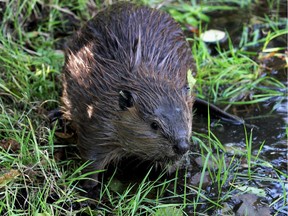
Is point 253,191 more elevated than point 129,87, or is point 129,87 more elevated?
point 129,87

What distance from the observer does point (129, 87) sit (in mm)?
3559

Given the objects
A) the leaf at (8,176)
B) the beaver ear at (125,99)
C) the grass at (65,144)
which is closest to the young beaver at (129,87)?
the beaver ear at (125,99)

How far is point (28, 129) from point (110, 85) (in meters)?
0.69

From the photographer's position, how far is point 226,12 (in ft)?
19.4

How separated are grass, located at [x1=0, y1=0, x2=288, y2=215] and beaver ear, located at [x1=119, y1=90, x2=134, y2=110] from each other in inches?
17.2

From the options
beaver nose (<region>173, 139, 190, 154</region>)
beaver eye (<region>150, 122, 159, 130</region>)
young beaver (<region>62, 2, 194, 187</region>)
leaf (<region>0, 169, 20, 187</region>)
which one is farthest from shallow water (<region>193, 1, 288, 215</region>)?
leaf (<region>0, 169, 20, 187</region>)

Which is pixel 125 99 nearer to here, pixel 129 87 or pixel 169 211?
pixel 129 87

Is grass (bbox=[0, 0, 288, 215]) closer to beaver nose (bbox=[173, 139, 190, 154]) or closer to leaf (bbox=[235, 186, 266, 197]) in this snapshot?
leaf (bbox=[235, 186, 266, 197])

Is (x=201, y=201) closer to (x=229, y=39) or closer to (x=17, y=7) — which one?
(x=229, y=39)

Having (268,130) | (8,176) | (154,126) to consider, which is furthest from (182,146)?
(268,130)

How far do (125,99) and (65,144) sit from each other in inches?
30.0

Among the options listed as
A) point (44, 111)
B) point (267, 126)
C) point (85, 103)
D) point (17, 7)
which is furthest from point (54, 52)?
point (267, 126)

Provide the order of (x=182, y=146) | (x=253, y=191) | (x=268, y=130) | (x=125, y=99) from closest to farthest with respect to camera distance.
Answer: (x=182, y=146), (x=125, y=99), (x=253, y=191), (x=268, y=130)

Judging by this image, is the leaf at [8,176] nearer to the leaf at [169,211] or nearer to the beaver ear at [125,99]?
the beaver ear at [125,99]
